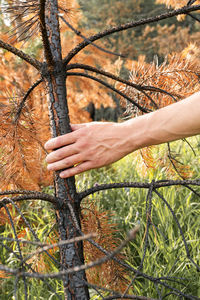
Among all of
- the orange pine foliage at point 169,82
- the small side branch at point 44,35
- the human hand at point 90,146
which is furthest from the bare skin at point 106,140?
the orange pine foliage at point 169,82

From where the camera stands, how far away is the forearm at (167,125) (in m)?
0.60

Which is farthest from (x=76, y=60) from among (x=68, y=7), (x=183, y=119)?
(x=183, y=119)

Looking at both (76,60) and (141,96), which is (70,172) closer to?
(141,96)

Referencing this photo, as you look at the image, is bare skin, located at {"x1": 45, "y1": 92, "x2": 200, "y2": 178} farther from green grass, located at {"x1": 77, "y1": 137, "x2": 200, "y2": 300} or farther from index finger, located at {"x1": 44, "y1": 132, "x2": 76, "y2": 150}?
green grass, located at {"x1": 77, "y1": 137, "x2": 200, "y2": 300}

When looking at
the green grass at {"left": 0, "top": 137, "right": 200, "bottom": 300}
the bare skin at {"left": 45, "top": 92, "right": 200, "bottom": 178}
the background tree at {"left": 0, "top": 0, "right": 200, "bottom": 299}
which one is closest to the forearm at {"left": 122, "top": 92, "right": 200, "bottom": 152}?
the bare skin at {"left": 45, "top": 92, "right": 200, "bottom": 178}

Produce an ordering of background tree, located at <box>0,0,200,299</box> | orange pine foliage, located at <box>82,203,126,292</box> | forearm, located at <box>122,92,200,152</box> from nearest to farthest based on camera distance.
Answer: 1. forearm, located at <box>122,92,200,152</box>
2. background tree, located at <box>0,0,200,299</box>
3. orange pine foliage, located at <box>82,203,126,292</box>

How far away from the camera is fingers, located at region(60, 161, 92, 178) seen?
755 mm

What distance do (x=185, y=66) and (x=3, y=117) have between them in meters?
0.69

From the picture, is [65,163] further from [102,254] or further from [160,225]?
[160,225]

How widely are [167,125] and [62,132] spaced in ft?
1.02

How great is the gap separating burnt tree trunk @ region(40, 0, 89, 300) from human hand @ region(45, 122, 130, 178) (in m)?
0.06

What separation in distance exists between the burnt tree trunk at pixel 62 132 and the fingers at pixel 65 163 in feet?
0.17

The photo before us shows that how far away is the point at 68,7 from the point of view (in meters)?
1.07

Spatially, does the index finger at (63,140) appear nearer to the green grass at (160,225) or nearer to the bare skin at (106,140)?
the bare skin at (106,140)
